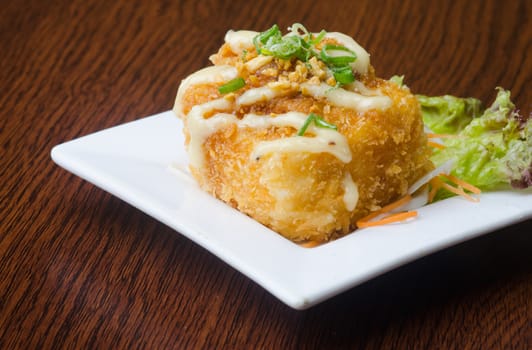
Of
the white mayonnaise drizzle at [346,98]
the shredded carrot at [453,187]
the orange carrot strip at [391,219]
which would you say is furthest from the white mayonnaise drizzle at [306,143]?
the shredded carrot at [453,187]

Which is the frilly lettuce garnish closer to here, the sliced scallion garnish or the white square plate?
the white square plate

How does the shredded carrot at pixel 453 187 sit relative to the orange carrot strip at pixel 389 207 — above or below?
above

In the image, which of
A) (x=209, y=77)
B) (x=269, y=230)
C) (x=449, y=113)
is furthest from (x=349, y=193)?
(x=449, y=113)

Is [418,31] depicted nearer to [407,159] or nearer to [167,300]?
[407,159]

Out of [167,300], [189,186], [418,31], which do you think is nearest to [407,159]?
[189,186]

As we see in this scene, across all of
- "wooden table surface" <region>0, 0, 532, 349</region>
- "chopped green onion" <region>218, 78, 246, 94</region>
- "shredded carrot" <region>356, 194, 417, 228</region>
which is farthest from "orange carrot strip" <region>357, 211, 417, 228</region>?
"chopped green onion" <region>218, 78, 246, 94</region>

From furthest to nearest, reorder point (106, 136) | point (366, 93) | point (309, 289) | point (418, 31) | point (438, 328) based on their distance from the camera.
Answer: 1. point (418, 31)
2. point (106, 136)
3. point (366, 93)
4. point (438, 328)
5. point (309, 289)

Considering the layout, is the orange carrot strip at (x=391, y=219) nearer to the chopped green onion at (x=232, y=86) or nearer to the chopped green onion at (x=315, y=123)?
the chopped green onion at (x=315, y=123)
